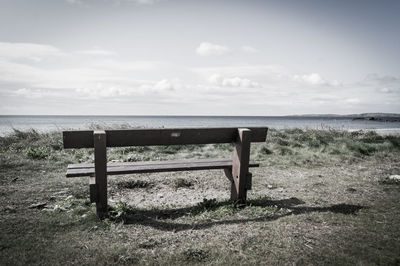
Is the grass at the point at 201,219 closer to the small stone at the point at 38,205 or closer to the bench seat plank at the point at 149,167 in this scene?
the small stone at the point at 38,205

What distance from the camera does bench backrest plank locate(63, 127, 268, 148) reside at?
3.51 metres

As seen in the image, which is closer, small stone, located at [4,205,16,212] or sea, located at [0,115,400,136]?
small stone, located at [4,205,16,212]

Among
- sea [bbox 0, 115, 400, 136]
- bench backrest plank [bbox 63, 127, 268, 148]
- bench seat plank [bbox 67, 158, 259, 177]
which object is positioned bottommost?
sea [bbox 0, 115, 400, 136]

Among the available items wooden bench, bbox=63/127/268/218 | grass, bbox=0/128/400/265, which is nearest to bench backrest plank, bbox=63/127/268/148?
wooden bench, bbox=63/127/268/218

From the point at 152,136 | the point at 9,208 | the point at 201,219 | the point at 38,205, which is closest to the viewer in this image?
the point at 201,219

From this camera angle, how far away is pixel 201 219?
361 centimetres

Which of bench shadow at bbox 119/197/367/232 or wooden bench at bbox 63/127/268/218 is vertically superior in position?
wooden bench at bbox 63/127/268/218

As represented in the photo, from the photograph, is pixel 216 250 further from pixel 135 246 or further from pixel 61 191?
pixel 61 191

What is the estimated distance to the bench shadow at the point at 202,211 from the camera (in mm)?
3453

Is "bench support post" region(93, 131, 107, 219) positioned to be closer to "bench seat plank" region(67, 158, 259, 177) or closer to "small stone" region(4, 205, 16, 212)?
"bench seat plank" region(67, 158, 259, 177)

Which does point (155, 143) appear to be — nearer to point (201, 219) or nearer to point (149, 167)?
point (149, 167)

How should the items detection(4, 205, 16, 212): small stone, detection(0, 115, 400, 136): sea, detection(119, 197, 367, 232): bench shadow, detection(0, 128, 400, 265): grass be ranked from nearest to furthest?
detection(0, 128, 400, 265): grass, detection(119, 197, 367, 232): bench shadow, detection(4, 205, 16, 212): small stone, detection(0, 115, 400, 136): sea

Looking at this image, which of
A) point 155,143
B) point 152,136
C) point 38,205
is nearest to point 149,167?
point 155,143

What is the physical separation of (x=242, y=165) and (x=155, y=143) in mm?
1427
